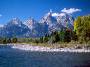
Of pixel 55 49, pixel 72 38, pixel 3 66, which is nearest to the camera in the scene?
pixel 3 66

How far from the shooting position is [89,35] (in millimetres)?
58188

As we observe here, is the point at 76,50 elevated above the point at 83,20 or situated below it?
below

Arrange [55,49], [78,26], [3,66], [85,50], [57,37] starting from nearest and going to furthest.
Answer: [3,66]
[85,50]
[55,49]
[78,26]
[57,37]

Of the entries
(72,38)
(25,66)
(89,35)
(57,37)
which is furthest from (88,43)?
(25,66)

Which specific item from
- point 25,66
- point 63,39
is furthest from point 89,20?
point 25,66

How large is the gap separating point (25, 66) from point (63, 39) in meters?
48.1

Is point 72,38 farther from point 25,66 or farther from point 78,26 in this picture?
point 25,66

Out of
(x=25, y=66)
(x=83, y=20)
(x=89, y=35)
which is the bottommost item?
(x=25, y=66)

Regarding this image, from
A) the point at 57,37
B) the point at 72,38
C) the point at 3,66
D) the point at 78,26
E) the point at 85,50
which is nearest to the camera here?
the point at 3,66

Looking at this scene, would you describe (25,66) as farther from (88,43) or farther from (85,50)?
(88,43)

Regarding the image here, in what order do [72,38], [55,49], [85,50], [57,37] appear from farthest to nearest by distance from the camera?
[57,37] → [72,38] → [55,49] → [85,50]

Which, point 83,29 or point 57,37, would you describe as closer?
point 83,29

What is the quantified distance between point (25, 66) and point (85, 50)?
24.8 meters

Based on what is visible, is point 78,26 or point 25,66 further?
point 78,26
